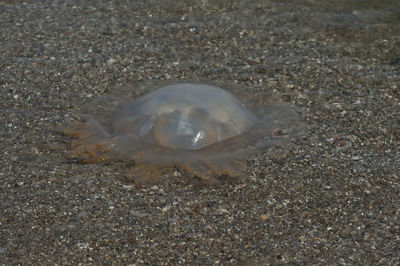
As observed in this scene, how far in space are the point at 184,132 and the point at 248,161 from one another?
0.59m

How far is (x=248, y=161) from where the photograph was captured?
4922 millimetres

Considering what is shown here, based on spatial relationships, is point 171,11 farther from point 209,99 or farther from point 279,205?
point 279,205

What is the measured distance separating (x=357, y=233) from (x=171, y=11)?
4295 mm

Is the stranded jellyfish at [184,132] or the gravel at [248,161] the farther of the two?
the stranded jellyfish at [184,132]

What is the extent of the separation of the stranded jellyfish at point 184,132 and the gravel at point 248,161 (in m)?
0.14

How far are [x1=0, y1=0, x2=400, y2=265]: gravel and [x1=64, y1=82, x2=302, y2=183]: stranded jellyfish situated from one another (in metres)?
0.14

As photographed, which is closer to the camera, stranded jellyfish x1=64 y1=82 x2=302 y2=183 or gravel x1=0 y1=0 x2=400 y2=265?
gravel x1=0 y1=0 x2=400 y2=265

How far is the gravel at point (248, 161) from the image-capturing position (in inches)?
163

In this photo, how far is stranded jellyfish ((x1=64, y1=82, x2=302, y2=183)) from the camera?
4879mm

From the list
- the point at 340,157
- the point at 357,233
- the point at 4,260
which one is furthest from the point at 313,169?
the point at 4,260

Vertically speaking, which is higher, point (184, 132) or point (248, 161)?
point (184, 132)

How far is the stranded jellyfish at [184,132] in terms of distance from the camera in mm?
4879

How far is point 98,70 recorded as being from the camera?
6242 mm

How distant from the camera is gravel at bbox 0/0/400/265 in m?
4.14
